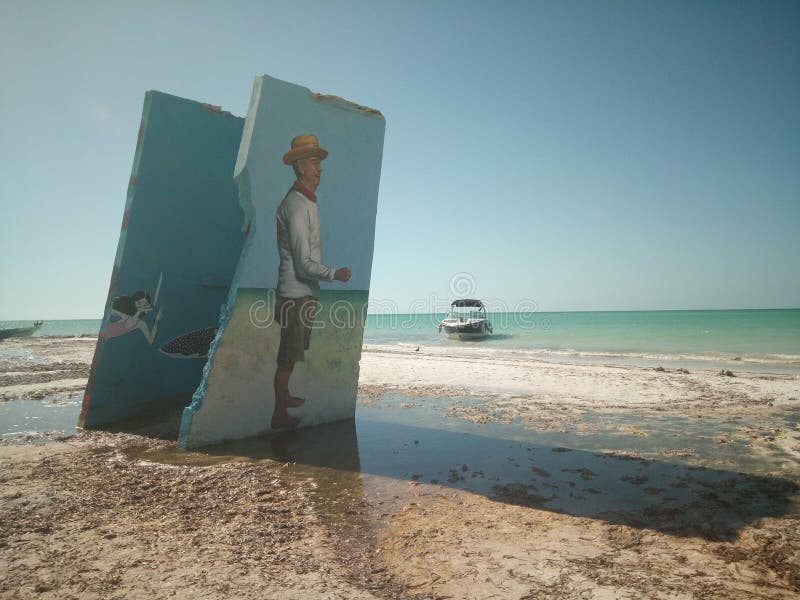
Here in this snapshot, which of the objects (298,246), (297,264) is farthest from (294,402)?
(298,246)

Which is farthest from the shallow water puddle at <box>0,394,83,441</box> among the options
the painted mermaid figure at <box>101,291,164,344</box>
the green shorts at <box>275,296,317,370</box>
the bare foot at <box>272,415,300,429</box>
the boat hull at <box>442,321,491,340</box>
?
the boat hull at <box>442,321,491,340</box>

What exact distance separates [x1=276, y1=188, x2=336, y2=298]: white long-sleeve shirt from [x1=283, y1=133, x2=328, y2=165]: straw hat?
47 centimetres

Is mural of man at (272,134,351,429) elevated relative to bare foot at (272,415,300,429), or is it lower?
elevated

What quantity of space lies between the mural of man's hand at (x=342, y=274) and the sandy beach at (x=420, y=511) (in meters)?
2.46

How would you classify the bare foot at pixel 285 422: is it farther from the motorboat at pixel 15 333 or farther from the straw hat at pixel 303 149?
the motorboat at pixel 15 333

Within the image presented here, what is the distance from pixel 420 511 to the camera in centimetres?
372

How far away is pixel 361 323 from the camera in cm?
740

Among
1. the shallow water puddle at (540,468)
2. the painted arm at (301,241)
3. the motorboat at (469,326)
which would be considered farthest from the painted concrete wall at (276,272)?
the motorboat at (469,326)

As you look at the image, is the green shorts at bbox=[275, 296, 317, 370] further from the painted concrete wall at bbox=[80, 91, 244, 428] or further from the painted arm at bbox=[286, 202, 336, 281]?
the painted concrete wall at bbox=[80, 91, 244, 428]

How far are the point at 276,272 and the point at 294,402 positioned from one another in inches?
81.3

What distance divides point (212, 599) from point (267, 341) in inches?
161

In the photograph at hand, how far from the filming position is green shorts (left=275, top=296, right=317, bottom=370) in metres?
6.34

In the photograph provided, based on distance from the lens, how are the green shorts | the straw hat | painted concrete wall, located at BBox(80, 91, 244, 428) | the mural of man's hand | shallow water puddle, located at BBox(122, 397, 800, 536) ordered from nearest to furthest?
1. shallow water puddle, located at BBox(122, 397, 800, 536)
2. the straw hat
3. the green shorts
4. the mural of man's hand
5. painted concrete wall, located at BBox(80, 91, 244, 428)

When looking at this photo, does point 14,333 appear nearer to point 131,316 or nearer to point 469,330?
point 131,316
